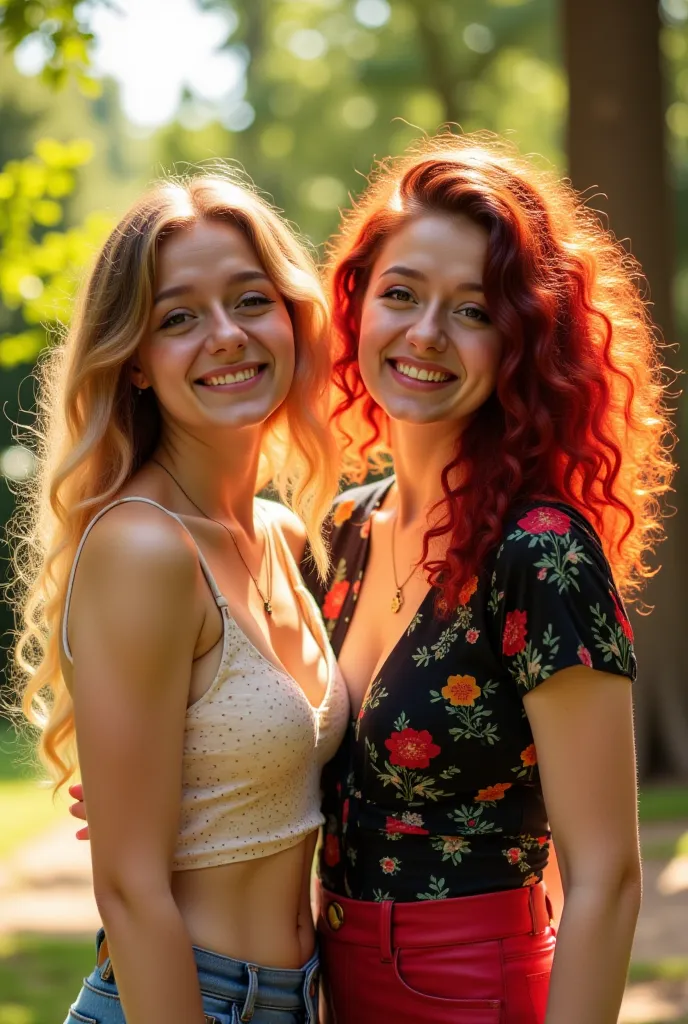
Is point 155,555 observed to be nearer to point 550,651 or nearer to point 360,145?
point 550,651

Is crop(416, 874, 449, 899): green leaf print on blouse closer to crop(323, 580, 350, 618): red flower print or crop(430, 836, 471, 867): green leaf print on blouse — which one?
crop(430, 836, 471, 867): green leaf print on blouse

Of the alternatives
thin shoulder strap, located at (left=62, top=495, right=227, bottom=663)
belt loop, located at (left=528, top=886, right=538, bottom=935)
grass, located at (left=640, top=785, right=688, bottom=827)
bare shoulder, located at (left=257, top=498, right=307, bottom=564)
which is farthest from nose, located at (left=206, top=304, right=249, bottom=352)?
grass, located at (left=640, top=785, right=688, bottom=827)

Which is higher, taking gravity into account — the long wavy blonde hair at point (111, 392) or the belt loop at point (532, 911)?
the long wavy blonde hair at point (111, 392)

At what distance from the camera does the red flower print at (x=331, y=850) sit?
2.76 meters

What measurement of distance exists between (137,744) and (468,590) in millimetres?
752

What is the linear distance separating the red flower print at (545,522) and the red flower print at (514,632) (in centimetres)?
17

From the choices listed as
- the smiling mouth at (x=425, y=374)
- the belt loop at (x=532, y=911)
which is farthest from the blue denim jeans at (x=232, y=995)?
the smiling mouth at (x=425, y=374)

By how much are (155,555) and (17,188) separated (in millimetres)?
3411

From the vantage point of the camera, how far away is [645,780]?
976 cm

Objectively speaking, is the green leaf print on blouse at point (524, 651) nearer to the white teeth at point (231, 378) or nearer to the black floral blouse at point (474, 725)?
the black floral blouse at point (474, 725)

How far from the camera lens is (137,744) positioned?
2.28 metres

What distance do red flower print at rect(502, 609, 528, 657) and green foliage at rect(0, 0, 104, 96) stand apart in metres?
2.82

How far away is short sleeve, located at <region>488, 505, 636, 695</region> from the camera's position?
2.34 metres

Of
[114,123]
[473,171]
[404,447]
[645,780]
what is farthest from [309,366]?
[114,123]
